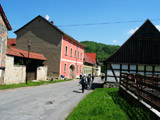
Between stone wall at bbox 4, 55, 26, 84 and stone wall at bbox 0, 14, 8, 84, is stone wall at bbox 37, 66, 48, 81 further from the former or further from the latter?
stone wall at bbox 0, 14, 8, 84

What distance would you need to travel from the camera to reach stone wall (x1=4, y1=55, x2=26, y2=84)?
56.3 ft

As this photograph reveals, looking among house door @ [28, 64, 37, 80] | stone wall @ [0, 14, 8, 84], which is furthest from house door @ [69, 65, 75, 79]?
stone wall @ [0, 14, 8, 84]

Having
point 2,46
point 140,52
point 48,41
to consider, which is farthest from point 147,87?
point 48,41

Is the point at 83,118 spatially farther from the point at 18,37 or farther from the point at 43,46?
the point at 18,37

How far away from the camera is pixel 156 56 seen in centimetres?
1714

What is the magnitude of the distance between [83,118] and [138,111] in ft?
6.75

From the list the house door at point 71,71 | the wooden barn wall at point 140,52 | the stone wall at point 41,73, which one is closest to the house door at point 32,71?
the stone wall at point 41,73

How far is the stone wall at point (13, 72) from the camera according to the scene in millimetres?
17159

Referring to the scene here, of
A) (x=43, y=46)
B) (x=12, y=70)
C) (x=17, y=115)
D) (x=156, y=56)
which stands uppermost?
(x=43, y=46)

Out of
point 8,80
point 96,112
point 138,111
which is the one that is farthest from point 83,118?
point 8,80

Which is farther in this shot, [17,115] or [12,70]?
[12,70]

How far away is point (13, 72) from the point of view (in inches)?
709

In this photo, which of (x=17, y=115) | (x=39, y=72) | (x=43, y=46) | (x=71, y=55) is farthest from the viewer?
(x=71, y=55)

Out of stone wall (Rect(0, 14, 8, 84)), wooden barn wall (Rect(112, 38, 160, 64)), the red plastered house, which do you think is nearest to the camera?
stone wall (Rect(0, 14, 8, 84))
